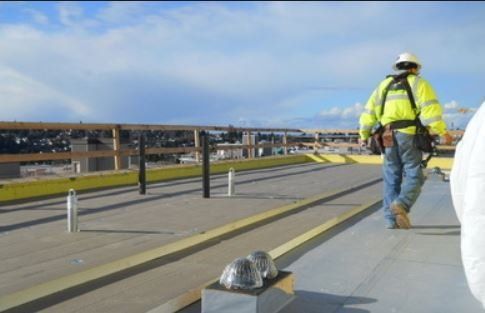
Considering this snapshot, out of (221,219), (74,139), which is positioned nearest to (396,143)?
(221,219)

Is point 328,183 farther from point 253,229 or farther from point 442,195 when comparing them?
point 253,229

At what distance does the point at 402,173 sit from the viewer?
16.3 feet

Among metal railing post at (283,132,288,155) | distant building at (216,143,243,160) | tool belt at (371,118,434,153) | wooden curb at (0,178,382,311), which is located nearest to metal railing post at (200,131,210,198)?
wooden curb at (0,178,382,311)

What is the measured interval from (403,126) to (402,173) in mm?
483

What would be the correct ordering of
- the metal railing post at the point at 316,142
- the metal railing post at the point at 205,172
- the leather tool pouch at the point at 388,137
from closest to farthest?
1. the leather tool pouch at the point at 388,137
2. the metal railing post at the point at 205,172
3. the metal railing post at the point at 316,142

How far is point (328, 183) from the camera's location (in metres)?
8.80

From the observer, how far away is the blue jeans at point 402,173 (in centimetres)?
470

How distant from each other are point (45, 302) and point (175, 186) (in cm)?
546

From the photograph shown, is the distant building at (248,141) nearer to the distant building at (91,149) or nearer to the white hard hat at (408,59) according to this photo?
the distant building at (91,149)

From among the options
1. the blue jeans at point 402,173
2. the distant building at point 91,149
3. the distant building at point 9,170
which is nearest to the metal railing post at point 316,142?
the distant building at point 91,149

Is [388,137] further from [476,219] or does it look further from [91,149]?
[91,149]

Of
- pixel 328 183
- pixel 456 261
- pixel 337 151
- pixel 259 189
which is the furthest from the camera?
pixel 337 151

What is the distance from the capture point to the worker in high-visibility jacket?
4656 mm

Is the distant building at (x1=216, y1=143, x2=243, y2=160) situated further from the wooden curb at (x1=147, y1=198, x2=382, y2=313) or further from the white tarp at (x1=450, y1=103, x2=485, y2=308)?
the white tarp at (x1=450, y1=103, x2=485, y2=308)
